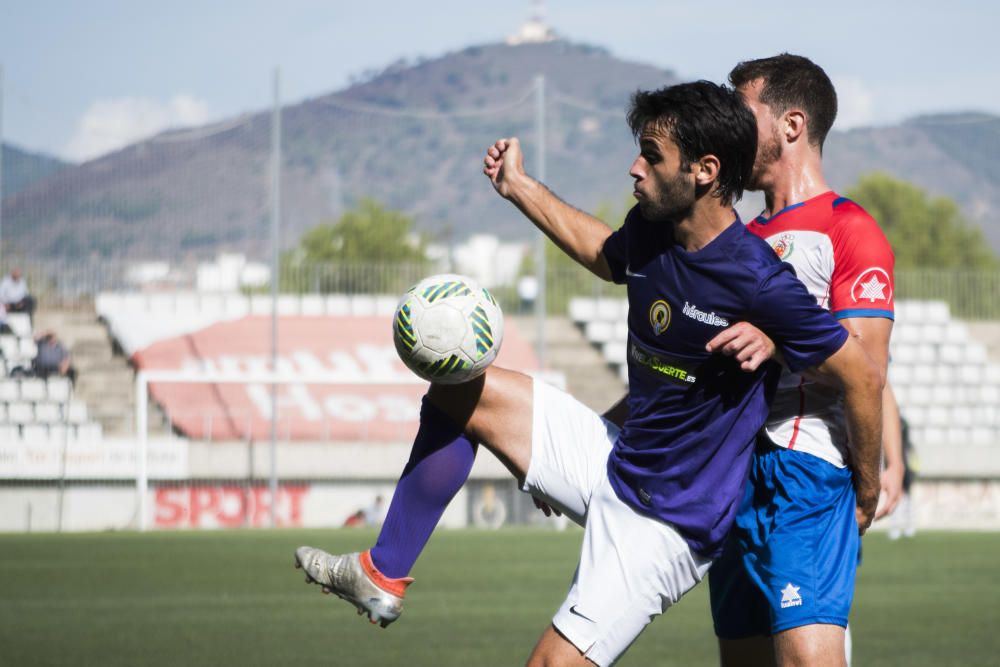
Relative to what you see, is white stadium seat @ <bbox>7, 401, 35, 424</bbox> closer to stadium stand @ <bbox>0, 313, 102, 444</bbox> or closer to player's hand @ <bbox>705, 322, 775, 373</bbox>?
stadium stand @ <bbox>0, 313, 102, 444</bbox>

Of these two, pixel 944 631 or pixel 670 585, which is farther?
Answer: pixel 944 631

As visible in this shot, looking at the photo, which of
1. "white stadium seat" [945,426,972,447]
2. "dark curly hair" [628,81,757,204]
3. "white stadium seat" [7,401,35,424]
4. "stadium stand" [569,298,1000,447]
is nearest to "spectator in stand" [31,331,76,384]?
"white stadium seat" [7,401,35,424]

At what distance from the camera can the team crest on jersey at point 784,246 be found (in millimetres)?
4184

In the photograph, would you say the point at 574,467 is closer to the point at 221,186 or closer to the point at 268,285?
the point at 268,285

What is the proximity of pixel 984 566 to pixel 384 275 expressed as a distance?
13.4 metres

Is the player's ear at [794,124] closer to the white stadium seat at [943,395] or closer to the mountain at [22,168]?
the mountain at [22,168]

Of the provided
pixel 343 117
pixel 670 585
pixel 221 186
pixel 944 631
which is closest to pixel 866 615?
pixel 944 631

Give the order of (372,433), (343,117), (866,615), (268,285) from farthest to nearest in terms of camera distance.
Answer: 1. (343,117)
2. (268,285)
3. (372,433)
4. (866,615)

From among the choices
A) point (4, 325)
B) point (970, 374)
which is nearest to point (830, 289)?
point (4, 325)

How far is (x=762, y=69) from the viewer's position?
14.1ft

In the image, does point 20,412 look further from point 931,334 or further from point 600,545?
point 600,545

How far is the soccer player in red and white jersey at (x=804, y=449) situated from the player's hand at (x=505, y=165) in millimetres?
749

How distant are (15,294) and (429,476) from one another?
1925 centimetres

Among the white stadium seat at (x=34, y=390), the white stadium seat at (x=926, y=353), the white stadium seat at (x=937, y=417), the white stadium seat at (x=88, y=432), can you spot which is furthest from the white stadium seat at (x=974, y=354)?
the white stadium seat at (x=34, y=390)
